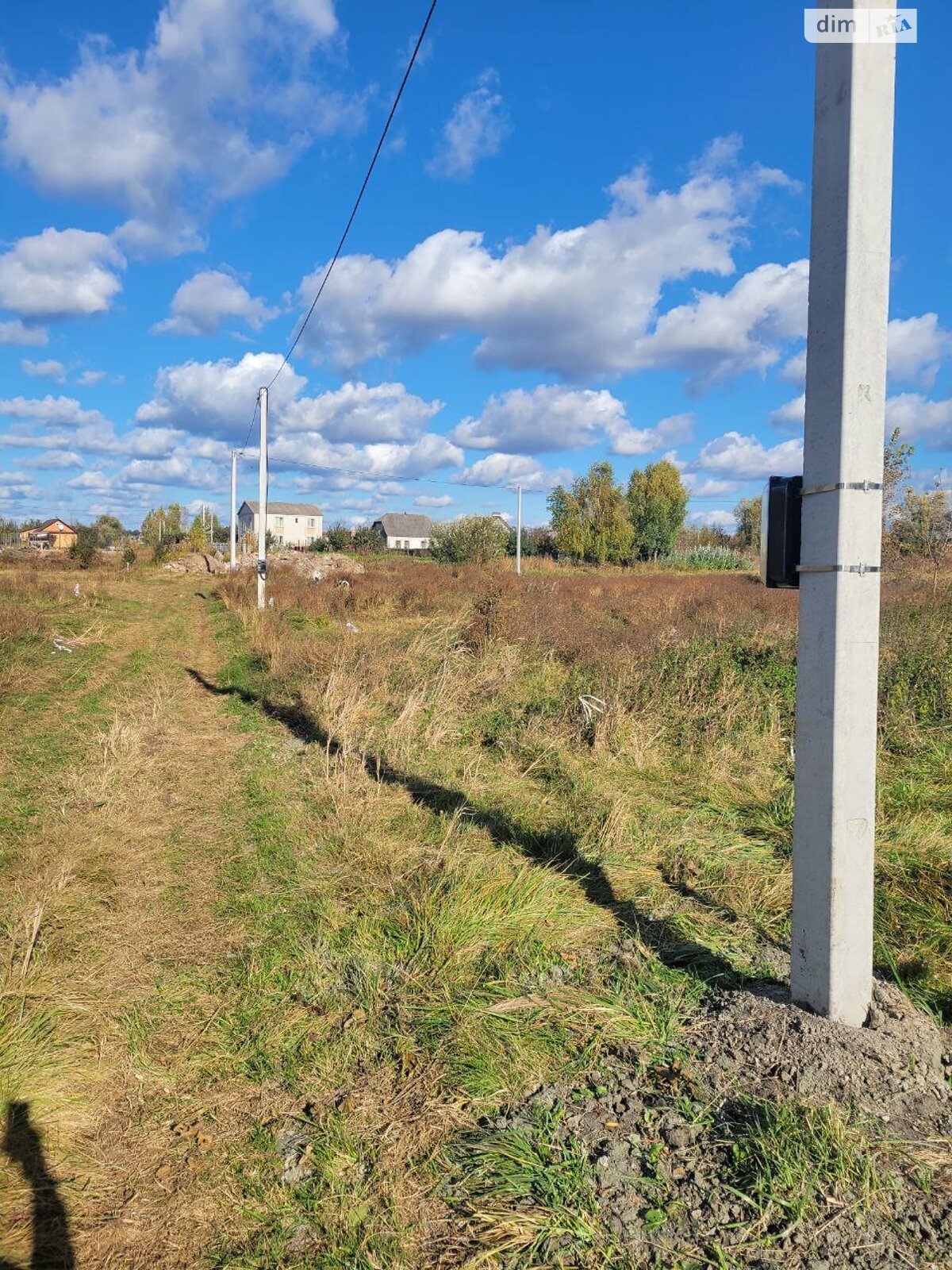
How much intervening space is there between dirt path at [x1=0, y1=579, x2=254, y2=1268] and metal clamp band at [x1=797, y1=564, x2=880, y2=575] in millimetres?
2825

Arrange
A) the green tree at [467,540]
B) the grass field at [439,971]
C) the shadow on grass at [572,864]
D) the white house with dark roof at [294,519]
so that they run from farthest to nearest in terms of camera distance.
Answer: the white house with dark roof at [294,519]
the green tree at [467,540]
the shadow on grass at [572,864]
the grass field at [439,971]

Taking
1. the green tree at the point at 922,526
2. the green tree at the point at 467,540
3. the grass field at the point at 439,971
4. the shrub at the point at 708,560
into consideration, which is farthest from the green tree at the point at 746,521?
the grass field at the point at 439,971

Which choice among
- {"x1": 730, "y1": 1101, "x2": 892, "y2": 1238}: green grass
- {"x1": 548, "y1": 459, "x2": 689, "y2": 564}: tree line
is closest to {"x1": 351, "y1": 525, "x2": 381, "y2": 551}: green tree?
{"x1": 548, "y1": 459, "x2": 689, "y2": 564}: tree line

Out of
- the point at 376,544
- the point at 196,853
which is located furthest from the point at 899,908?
the point at 376,544

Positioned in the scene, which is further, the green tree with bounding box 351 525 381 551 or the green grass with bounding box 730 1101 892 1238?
the green tree with bounding box 351 525 381 551

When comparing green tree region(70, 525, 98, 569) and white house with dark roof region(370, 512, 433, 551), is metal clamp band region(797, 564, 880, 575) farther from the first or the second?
white house with dark roof region(370, 512, 433, 551)

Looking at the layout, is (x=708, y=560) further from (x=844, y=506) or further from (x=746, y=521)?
(x=844, y=506)

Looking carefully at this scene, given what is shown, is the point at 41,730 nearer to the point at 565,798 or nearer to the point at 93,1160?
the point at 565,798

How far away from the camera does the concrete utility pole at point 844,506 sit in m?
2.71

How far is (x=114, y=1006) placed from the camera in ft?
11.0

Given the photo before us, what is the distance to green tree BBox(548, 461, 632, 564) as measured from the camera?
5822 cm

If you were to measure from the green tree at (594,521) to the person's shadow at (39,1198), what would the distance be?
56.2 metres

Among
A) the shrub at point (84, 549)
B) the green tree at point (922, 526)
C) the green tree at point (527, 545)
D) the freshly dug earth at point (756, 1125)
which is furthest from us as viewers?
the green tree at point (527, 545)

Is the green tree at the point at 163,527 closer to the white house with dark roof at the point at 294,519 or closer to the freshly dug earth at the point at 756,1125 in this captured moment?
the white house with dark roof at the point at 294,519
